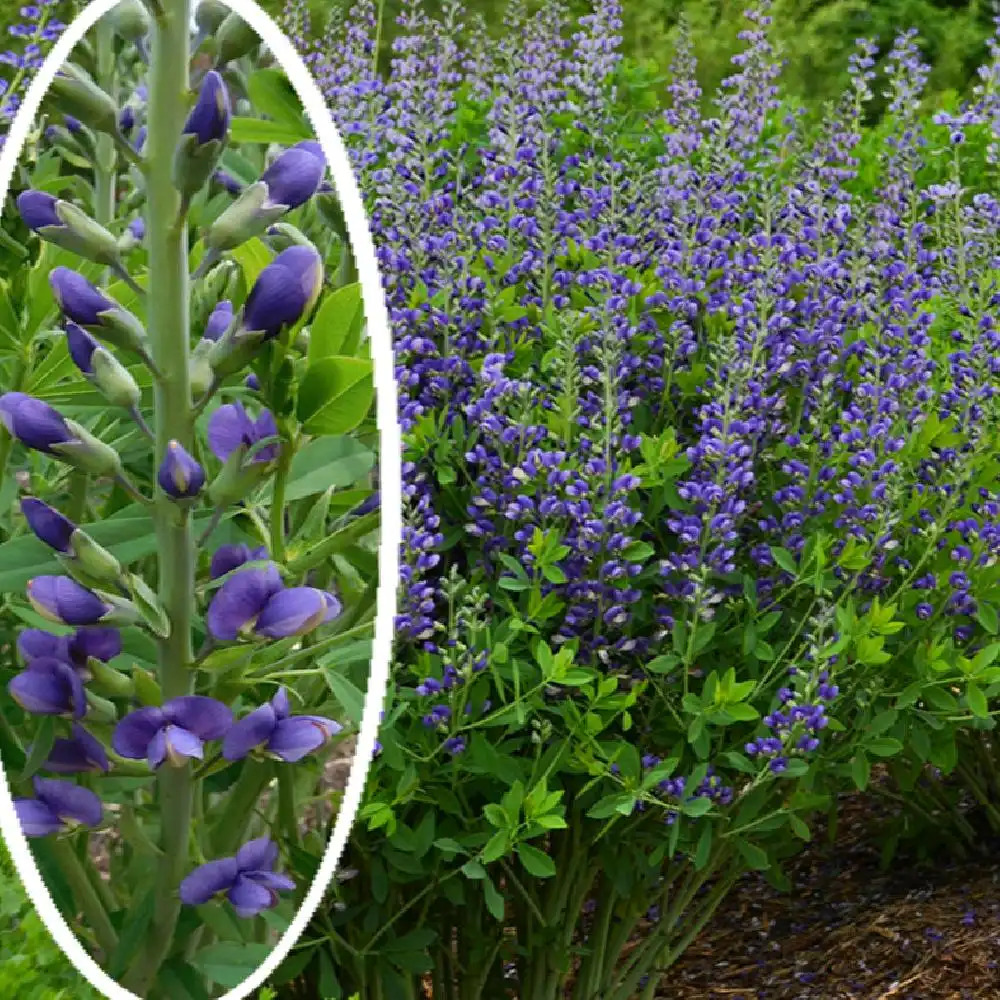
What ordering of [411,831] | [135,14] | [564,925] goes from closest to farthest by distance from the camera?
[135,14] < [411,831] < [564,925]

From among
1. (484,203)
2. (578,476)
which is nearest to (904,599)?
(578,476)

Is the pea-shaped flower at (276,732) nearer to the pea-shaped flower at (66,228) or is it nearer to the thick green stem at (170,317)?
the thick green stem at (170,317)

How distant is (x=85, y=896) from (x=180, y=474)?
1.63 feet

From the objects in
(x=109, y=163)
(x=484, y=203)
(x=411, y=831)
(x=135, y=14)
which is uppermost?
(x=135, y=14)

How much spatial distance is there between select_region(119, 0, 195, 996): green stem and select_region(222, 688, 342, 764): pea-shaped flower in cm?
6

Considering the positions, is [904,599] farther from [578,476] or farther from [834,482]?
[578,476]

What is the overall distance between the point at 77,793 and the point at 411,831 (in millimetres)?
816

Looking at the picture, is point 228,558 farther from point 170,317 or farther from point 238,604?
point 170,317

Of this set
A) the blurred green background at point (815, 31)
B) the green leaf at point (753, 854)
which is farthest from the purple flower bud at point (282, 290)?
the blurred green background at point (815, 31)

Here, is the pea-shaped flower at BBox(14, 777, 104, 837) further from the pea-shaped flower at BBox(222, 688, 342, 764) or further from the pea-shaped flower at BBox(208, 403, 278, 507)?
the pea-shaped flower at BBox(208, 403, 278, 507)

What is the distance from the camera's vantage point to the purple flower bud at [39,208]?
44.1 inches

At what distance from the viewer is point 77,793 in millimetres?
1195

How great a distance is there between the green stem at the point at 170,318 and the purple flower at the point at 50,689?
0.22ft

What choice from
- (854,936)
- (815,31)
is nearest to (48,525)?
(854,936)
